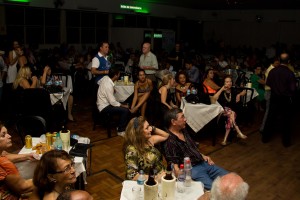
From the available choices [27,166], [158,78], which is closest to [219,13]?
[158,78]

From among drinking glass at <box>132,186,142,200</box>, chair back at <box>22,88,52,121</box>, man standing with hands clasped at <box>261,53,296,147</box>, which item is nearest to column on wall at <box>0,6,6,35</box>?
chair back at <box>22,88,52,121</box>

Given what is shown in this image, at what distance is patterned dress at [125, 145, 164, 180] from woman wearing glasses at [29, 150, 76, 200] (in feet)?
1.78

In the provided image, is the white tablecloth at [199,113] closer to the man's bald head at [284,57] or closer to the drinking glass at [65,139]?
the man's bald head at [284,57]

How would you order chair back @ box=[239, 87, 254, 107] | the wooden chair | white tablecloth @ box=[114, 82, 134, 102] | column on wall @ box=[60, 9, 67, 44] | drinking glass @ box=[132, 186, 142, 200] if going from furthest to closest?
column on wall @ box=[60, 9, 67, 44] → white tablecloth @ box=[114, 82, 134, 102] → chair back @ box=[239, 87, 254, 107] → the wooden chair → drinking glass @ box=[132, 186, 142, 200]

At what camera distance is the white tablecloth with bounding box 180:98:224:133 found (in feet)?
16.8

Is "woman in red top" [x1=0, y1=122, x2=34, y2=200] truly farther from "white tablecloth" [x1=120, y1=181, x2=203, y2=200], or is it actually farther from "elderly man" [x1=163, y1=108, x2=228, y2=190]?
"elderly man" [x1=163, y1=108, x2=228, y2=190]

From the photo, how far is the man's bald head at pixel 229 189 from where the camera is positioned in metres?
1.91

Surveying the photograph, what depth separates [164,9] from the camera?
46.8 ft

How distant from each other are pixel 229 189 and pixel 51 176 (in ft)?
3.84

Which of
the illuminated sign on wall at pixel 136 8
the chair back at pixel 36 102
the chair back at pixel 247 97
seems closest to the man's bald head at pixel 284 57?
the chair back at pixel 247 97

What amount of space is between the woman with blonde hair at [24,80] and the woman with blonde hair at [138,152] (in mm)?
3177

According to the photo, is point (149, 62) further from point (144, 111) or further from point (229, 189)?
point (229, 189)

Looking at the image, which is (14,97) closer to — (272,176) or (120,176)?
(120,176)

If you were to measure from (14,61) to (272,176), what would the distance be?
17.0 feet
